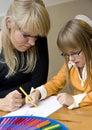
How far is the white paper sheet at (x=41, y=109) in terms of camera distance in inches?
47.1

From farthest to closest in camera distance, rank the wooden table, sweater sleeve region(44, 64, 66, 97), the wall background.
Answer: the wall background
sweater sleeve region(44, 64, 66, 97)
the wooden table

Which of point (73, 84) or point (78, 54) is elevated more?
point (78, 54)

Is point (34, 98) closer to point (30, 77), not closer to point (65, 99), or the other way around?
point (65, 99)

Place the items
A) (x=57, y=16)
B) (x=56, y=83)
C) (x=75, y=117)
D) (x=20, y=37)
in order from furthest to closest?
(x=57, y=16)
(x=56, y=83)
(x=20, y=37)
(x=75, y=117)

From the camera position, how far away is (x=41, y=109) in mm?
1236

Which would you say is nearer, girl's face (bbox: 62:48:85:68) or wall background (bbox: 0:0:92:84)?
girl's face (bbox: 62:48:85:68)

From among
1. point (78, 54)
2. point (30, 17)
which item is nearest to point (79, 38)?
point (78, 54)

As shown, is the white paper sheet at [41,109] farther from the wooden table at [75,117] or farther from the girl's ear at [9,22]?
the girl's ear at [9,22]

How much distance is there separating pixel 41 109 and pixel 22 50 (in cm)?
39

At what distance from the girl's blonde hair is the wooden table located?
0.76ft

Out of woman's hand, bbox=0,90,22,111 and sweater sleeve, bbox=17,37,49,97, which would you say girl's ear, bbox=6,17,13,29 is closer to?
sweater sleeve, bbox=17,37,49,97

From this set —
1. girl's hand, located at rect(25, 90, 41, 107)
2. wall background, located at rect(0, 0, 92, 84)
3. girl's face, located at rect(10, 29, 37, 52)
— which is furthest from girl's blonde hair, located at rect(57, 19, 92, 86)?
wall background, located at rect(0, 0, 92, 84)

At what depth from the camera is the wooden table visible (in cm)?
106

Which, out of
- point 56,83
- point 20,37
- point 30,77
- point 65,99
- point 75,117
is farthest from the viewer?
point 30,77
